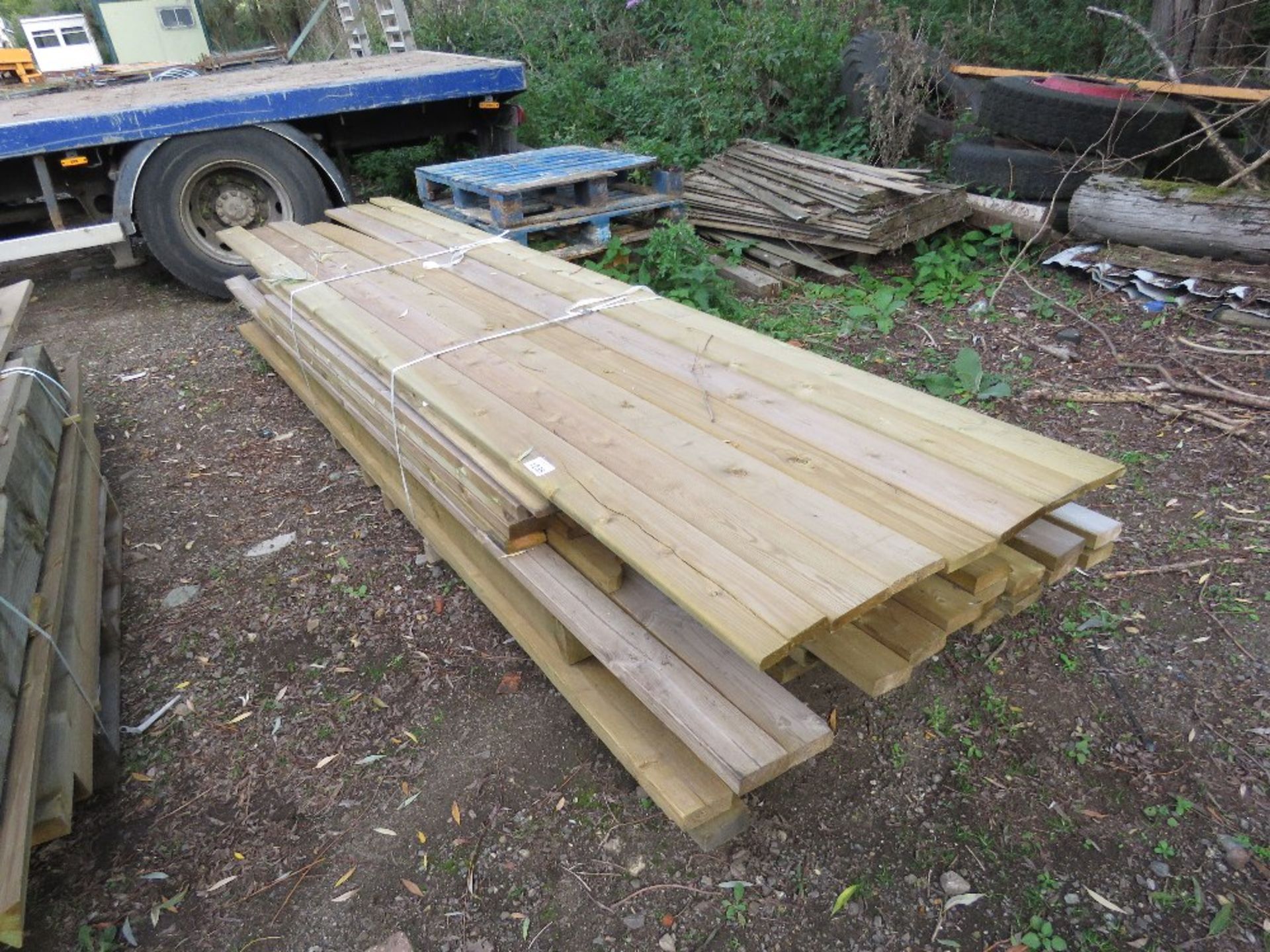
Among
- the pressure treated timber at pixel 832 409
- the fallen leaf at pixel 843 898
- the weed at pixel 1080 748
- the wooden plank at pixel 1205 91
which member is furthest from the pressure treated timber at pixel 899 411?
Result: the wooden plank at pixel 1205 91

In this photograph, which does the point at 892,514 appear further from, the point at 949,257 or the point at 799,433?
the point at 949,257

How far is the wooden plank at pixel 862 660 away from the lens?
6.91 ft

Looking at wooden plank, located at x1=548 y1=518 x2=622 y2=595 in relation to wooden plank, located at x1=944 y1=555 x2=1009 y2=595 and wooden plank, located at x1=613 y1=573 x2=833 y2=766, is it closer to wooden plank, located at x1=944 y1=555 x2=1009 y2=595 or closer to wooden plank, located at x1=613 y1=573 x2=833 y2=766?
wooden plank, located at x1=613 y1=573 x2=833 y2=766

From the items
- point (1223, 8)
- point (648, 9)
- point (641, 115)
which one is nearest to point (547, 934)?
point (641, 115)

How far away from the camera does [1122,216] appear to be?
570cm

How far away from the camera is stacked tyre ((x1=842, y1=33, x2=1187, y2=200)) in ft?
19.8

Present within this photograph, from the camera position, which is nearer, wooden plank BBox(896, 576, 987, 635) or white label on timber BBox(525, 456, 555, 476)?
wooden plank BBox(896, 576, 987, 635)

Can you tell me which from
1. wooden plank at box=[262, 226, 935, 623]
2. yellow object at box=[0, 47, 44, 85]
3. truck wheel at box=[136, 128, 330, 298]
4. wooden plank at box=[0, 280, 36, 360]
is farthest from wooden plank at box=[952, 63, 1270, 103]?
yellow object at box=[0, 47, 44, 85]

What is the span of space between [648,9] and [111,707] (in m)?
11.2

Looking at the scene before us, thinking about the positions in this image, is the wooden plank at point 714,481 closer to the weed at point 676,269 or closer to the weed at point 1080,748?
the weed at point 1080,748

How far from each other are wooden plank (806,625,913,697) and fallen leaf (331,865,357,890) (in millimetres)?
1509

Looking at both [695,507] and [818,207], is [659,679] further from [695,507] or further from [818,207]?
[818,207]

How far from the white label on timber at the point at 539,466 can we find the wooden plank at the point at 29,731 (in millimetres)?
1567

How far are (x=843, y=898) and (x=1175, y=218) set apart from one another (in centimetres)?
528
